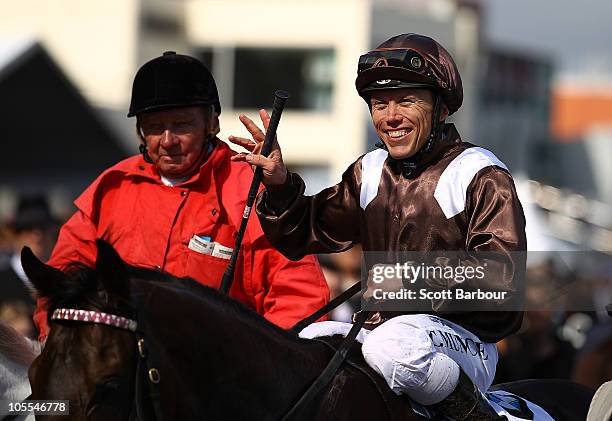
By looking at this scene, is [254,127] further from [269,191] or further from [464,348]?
[464,348]

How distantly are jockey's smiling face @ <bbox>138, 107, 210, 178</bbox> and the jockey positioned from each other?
47cm

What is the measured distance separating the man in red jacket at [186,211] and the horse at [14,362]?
326 millimetres

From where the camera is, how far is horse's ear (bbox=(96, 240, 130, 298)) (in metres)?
3.07

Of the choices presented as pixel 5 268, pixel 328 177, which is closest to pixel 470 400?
pixel 5 268

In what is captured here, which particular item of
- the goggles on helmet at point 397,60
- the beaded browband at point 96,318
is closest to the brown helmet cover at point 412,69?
the goggles on helmet at point 397,60

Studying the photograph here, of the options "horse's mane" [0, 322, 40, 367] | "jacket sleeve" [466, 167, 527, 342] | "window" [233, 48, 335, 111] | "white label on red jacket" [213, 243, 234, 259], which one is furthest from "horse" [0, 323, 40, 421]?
"window" [233, 48, 335, 111]

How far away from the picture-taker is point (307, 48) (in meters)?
34.6

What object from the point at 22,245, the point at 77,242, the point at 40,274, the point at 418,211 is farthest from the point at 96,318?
the point at 22,245

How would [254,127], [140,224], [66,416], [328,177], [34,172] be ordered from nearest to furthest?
[66,416] → [254,127] → [140,224] → [34,172] → [328,177]

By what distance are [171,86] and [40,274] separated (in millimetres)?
1520

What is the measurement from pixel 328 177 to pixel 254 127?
28.5 metres

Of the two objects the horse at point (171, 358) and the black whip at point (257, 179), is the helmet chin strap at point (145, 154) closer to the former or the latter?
the black whip at point (257, 179)

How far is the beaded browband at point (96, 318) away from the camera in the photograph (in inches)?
124

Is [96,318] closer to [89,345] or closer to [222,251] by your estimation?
[89,345]
